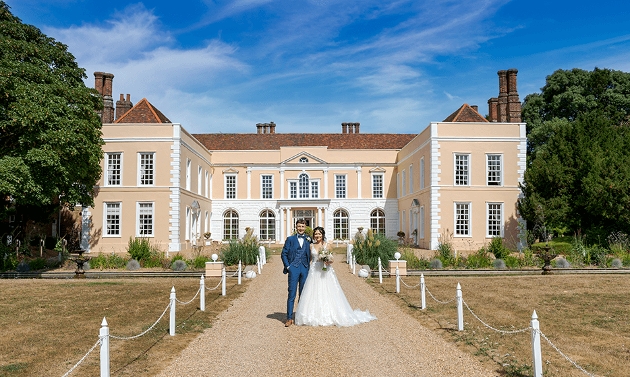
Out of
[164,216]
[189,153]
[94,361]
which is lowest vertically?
[94,361]

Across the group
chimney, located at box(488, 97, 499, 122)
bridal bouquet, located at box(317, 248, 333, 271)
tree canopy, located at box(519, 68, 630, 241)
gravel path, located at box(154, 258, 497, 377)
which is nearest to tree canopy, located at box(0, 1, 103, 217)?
gravel path, located at box(154, 258, 497, 377)

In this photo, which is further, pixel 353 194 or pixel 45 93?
pixel 353 194

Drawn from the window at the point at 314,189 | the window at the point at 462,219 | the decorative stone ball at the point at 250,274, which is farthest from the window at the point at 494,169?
the decorative stone ball at the point at 250,274

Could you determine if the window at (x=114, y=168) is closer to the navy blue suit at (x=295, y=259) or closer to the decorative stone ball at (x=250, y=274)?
the decorative stone ball at (x=250, y=274)

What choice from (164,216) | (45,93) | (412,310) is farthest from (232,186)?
(412,310)

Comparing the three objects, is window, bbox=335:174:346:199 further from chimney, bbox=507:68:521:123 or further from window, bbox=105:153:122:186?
window, bbox=105:153:122:186

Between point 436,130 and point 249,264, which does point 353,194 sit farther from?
point 249,264

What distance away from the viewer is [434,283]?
1538 cm

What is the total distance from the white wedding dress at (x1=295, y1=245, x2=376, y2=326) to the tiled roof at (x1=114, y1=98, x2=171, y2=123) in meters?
22.9

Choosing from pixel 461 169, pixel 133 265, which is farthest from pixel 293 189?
pixel 133 265

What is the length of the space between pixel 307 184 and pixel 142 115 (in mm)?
12701

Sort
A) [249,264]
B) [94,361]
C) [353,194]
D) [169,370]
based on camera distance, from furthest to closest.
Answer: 1. [353,194]
2. [249,264]
3. [94,361]
4. [169,370]

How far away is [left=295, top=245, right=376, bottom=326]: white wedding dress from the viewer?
371 inches

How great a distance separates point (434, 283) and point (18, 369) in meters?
11.2
